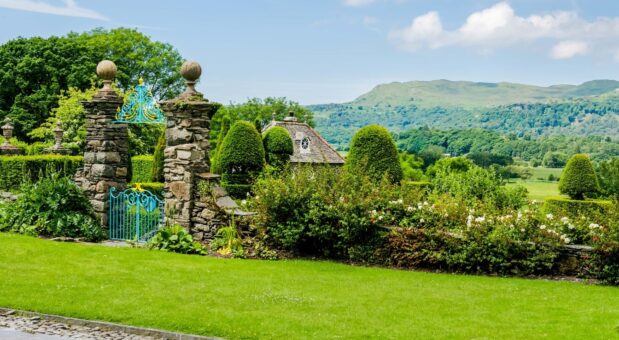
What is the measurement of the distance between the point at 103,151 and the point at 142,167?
48.6 ft

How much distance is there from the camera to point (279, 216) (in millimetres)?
13859

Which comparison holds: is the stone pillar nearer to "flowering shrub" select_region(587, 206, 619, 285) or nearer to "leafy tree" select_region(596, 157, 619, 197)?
"flowering shrub" select_region(587, 206, 619, 285)

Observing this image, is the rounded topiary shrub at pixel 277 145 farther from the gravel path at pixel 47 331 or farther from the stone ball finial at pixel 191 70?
the gravel path at pixel 47 331

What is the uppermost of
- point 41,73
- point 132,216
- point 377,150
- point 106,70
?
point 41,73

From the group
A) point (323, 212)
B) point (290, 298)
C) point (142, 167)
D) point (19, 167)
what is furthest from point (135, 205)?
point (142, 167)

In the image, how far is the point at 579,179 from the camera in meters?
25.0

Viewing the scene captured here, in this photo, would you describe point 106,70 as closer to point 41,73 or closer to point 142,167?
point 142,167

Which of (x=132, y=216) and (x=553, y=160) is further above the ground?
(x=132, y=216)

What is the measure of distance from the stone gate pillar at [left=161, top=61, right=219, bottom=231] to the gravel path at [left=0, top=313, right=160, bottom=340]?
557cm

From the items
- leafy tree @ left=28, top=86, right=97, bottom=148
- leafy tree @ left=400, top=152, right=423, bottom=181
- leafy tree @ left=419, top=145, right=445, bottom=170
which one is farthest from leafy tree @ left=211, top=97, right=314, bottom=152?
leafy tree @ left=28, top=86, right=97, bottom=148

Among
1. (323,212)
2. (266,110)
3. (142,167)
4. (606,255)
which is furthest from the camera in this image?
(266,110)

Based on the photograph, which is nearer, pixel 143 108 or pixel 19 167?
pixel 143 108

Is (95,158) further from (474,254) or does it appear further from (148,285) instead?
(474,254)

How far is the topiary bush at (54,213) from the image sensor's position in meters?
14.7
